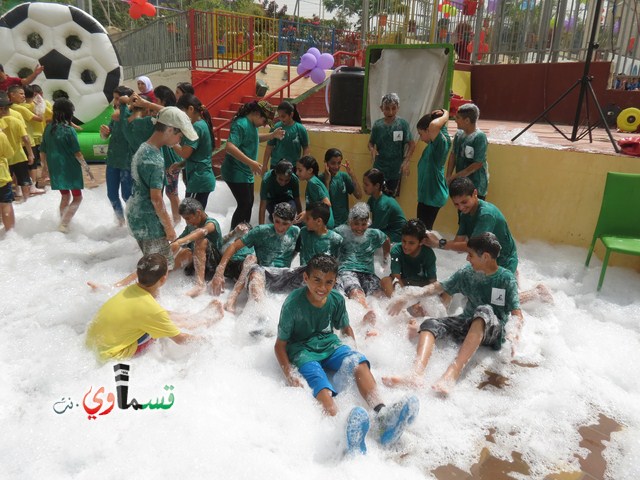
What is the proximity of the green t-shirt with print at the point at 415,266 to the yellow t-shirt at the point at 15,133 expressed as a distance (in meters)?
5.21

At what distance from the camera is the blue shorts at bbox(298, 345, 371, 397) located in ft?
9.62

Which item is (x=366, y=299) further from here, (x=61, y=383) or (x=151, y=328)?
(x=61, y=383)

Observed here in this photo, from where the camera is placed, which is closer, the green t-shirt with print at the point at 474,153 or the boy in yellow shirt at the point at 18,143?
the green t-shirt with print at the point at 474,153

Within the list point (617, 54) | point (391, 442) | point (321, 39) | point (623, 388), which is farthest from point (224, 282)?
point (321, 39)

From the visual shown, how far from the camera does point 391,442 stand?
2.63 metres

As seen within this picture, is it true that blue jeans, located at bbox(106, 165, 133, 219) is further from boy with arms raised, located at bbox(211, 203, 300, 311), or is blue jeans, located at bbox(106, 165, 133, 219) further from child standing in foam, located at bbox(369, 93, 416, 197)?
child standing in foam, located at bbox(369, 93, 416, 197)

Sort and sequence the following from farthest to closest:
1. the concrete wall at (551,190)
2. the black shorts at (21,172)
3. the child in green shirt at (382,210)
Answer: the black shorts at (21,172), the concrete wall at (551,190), the child in green shirt at (382,210)

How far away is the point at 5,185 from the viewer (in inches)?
218

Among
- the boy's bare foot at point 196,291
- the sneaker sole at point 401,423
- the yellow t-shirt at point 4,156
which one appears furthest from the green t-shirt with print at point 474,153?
the yellow t-shirt at point 4,156

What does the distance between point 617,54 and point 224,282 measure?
26.4 feet

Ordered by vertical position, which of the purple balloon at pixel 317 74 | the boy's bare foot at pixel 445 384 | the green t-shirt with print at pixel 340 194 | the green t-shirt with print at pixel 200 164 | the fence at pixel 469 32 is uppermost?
the fence at pixel 469 32

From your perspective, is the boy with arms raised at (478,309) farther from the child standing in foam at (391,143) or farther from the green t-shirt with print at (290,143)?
the green t-shirt with print at (290,143)

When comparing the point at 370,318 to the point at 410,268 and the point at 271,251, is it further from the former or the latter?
the point at 271,251

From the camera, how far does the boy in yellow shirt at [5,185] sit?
5406 millimetres
